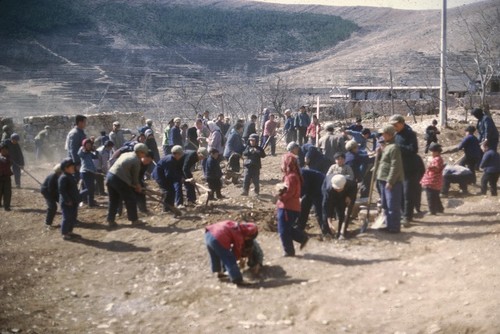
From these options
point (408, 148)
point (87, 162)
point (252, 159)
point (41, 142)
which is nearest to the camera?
point (408, 148)

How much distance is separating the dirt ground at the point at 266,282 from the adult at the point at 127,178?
20.2 inches

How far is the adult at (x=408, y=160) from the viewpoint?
6.92 m

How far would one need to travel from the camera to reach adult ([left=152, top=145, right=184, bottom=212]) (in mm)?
8688

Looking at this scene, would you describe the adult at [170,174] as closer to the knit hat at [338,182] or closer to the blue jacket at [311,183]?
the blue jacket at [311,183]

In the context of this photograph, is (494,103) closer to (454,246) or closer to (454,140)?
(454,140)

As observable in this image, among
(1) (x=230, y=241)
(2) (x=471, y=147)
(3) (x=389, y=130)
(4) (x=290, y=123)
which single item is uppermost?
(4) (x=290, y=123)

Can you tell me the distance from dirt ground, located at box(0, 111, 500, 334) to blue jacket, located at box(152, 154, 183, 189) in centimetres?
90

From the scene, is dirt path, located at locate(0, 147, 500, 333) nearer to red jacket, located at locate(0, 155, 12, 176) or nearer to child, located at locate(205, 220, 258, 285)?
child, located at locate(205, 220, 258, 285)

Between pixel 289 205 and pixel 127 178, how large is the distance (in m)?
3.03

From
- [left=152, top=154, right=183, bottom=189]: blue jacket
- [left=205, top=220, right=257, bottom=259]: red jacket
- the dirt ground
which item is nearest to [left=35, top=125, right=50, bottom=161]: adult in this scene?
the dirt ground

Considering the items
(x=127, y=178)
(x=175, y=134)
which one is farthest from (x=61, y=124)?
(x=127, y=178)

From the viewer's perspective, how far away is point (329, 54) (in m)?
67.1

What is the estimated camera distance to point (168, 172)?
8.77m

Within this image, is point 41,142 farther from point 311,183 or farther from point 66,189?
point 311,183
